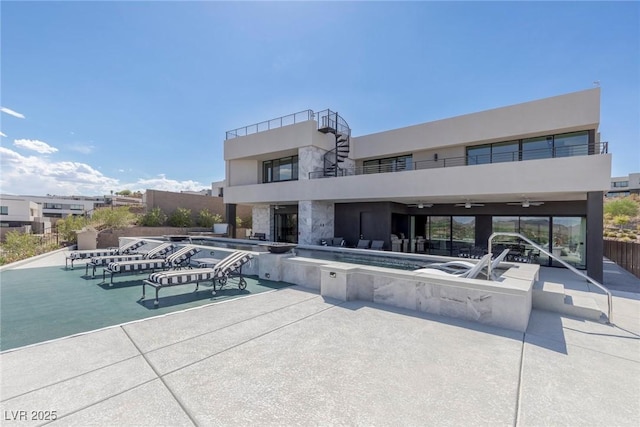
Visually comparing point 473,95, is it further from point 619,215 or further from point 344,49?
point 619,215

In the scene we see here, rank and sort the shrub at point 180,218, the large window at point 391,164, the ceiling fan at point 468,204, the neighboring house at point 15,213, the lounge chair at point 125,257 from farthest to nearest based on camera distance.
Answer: the neighboring house at point 15,213 → the shrub at point 180,218 → the large window at point 391,164 → the ceiling fan at point 468,204 → the lounge chair at point 125,257

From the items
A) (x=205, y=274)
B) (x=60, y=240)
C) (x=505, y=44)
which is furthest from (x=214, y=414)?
(x=60, y=240)

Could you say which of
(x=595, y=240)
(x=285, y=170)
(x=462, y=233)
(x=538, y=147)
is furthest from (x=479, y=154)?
(x=285, y=170)

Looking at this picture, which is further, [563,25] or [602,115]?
[602,115]

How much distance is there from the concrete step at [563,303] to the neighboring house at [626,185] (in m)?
63.0

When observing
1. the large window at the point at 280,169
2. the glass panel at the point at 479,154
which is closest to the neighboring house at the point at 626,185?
the glass panel at the point at 479,154

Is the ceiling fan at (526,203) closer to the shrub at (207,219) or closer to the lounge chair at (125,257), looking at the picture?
the lounge chair at (125,257)

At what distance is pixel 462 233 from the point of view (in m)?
16.6

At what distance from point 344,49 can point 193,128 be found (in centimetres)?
1189

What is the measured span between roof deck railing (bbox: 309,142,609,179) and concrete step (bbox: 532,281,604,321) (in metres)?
7.59

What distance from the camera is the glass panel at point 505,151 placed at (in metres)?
14.3

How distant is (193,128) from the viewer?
781 inches

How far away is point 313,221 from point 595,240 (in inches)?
494

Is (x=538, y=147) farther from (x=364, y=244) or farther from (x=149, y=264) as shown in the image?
(x=149, y=264)
